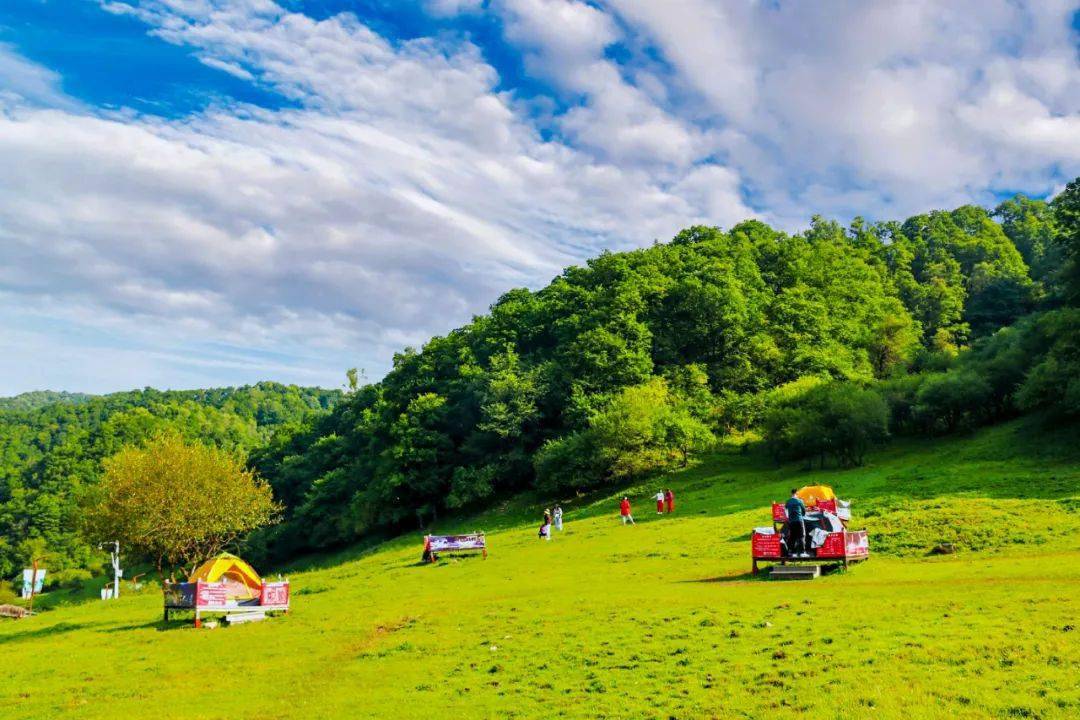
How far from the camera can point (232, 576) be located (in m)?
32.3

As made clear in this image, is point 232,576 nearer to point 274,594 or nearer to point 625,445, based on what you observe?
point 274,594

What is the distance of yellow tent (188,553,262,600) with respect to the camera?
103ft

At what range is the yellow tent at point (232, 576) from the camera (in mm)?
31312

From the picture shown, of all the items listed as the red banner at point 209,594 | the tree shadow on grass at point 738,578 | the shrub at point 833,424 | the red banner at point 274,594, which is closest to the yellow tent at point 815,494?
the tree shadow on grass at point 738,578

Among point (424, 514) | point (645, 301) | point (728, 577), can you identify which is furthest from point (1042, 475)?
point (424, 514)

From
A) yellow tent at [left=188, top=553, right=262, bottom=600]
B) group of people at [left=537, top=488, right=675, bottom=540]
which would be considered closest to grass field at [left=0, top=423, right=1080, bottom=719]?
yellow tent at [left=188, top=553, right=262, bottom=600]

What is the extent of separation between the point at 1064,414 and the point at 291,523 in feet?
274

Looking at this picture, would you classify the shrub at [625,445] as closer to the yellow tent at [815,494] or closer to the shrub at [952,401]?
the shrub at [952,401]

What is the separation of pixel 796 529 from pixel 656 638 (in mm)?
10403

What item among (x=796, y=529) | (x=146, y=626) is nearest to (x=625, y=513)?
(x=796, y=529)

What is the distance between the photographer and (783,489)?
166 ft

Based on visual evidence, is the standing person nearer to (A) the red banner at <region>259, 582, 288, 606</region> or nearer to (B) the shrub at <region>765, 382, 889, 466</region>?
(A) the red banner at <region>259, 582, 288, 606</region>

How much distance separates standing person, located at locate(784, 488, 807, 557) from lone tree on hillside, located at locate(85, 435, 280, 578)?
107 feet

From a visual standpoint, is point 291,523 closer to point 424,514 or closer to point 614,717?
point 424,514
